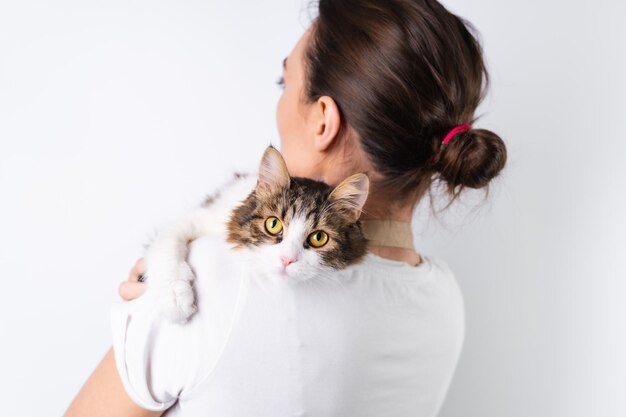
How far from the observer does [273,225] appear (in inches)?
49.6

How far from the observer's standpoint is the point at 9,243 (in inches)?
88.7

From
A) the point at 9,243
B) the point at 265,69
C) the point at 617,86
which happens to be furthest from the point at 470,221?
the point at 9,243

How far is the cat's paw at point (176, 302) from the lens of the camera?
3.43ft

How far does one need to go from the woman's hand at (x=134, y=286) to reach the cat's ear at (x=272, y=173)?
363 millimetres

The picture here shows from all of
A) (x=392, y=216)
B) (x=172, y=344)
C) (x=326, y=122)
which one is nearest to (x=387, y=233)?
(x=392, y=216)

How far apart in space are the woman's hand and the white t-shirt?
141 mm

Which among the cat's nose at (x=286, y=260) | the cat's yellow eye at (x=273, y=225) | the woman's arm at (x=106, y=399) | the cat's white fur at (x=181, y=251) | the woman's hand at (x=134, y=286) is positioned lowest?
the woman's arm at (x=106, y=399)

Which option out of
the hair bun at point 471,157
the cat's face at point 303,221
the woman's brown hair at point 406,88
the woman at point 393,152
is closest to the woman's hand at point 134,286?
the woman at point 393,152

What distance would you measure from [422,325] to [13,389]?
1854 mm

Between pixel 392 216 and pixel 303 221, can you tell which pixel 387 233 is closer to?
pixel 392 216

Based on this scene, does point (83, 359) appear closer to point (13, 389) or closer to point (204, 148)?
point (13, 389)

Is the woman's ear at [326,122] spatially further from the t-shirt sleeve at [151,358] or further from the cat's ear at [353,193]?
the t-shirt sleeve at [151,358]

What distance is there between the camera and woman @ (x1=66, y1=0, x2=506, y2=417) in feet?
4.03

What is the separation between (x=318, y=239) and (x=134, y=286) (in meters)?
0.46
